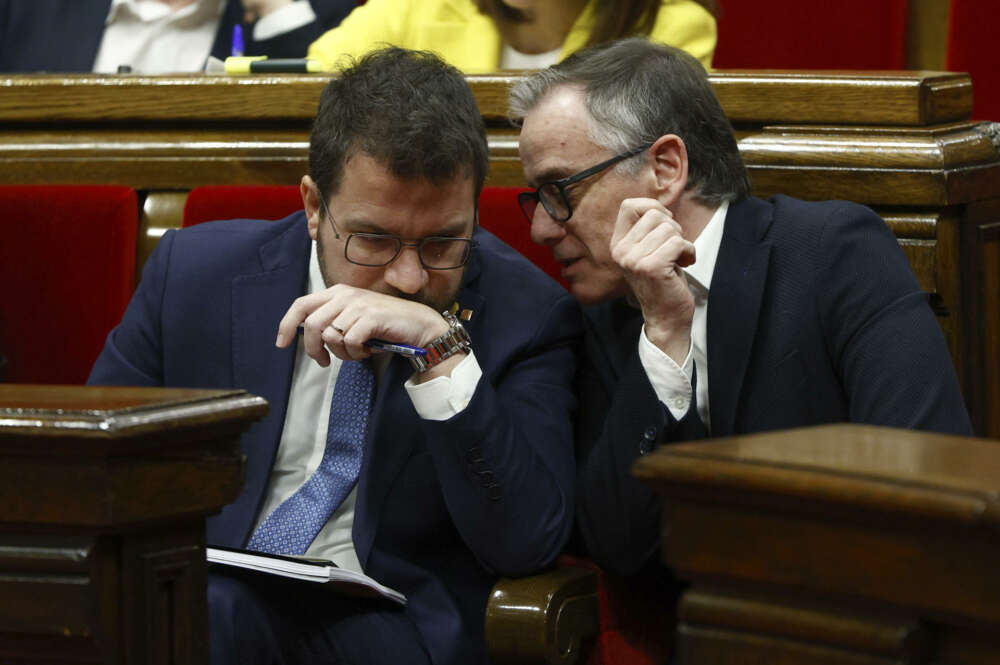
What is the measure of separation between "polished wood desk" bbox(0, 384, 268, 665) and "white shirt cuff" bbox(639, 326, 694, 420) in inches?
19.3

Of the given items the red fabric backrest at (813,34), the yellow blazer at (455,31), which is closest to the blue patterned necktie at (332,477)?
the yellow blazer at (455,31)

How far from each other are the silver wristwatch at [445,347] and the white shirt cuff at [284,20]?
1.47 metres

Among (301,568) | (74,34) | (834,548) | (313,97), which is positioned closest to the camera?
(834,548)

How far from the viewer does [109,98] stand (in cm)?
198

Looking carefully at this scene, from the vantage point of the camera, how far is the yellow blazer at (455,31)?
83.7 inches

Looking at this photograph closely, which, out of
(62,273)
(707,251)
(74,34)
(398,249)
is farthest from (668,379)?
(74,34)

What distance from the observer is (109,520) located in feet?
3.16

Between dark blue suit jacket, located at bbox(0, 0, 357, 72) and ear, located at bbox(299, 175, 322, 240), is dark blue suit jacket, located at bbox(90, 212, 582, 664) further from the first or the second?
dark blue suit jacket, located at bbox(0, 0, 357, 72)

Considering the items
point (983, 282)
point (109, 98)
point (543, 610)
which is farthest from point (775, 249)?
point (109, 98)

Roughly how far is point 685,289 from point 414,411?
322 mm

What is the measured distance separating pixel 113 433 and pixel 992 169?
1152 mm

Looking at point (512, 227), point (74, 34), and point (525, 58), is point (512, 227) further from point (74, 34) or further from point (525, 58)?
point (74, 34)

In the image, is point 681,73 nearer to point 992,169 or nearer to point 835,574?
point 992,169

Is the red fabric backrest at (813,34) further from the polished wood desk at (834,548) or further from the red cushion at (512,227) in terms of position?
the polished wood desk at (834,548)
